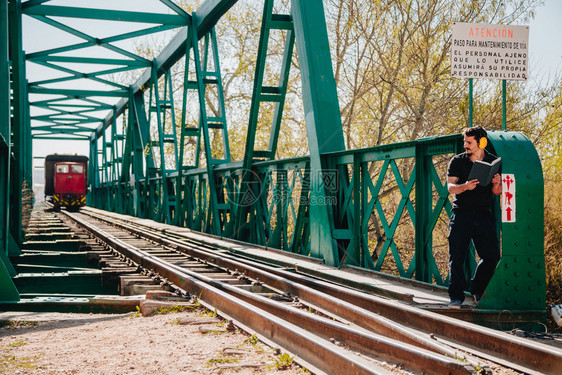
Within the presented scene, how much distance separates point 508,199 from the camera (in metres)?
5.04

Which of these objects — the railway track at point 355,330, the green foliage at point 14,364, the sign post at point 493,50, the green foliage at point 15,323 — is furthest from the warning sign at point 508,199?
the green foliage at point 15,323

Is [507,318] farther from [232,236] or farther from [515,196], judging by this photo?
[232,236]

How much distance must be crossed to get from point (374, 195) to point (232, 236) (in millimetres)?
5873

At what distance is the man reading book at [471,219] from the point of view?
16.3 feet

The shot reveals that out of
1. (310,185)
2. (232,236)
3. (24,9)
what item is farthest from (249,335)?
(24,9)

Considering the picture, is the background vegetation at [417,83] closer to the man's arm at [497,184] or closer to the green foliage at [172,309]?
the man's arm at [497,184]

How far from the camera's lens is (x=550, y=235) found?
328 inches

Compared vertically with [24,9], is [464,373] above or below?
below

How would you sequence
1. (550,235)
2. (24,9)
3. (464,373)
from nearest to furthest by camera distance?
1. (464,373)
2. (550,235)
3. (24,9)

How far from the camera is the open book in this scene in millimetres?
4832

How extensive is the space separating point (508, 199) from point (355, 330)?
2145mm

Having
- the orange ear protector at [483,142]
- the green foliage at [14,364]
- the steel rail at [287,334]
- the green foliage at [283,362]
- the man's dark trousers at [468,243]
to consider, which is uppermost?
the orange ear protector at [483,142]

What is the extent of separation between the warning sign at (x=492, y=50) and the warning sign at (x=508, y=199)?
1.31m

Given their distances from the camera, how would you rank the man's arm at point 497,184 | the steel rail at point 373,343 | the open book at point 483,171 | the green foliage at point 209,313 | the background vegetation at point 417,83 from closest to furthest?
the steel rail at point 373,343 < the open book at point 483,171 < the man's arm at point 497,184 < the green foliage at point 209,313 < the background vegetation at point 417,83
